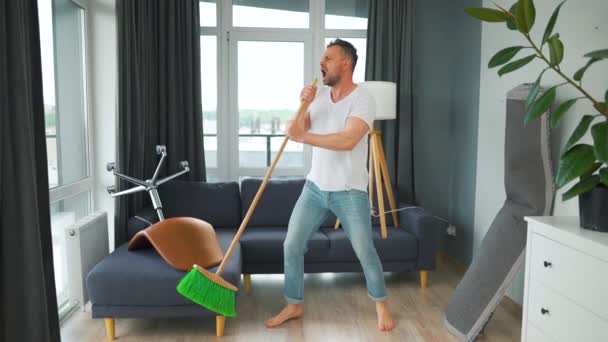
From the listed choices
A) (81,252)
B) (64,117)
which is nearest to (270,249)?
(81,252)

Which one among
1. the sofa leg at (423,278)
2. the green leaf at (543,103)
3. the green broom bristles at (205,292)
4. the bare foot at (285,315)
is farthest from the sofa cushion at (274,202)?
the green leaf at (543,103)

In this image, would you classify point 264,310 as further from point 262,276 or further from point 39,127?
point 39,127

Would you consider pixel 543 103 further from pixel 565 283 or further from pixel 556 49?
pixel 565 283

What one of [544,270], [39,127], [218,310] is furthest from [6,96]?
[544,270]

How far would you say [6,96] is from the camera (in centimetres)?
171

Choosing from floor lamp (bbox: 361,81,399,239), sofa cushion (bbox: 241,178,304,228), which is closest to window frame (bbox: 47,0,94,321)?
sofa cushion (bbox: 241,178,304,228)

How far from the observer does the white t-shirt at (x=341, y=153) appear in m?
2.58

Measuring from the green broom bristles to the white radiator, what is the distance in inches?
31.4

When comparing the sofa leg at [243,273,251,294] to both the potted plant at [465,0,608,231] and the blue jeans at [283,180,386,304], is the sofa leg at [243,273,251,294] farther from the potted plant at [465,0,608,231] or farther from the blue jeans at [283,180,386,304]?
the potted plant at [465,0,608,231]

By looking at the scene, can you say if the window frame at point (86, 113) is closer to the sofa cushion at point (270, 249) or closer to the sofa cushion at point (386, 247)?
the sofa cushion at point (270, 249)

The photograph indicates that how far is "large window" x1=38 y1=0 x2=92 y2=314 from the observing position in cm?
298

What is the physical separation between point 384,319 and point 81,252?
176cm

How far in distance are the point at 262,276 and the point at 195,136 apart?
4.07 feet

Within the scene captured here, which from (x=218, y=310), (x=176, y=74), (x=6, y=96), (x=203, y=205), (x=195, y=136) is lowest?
(x=218, y=310)
